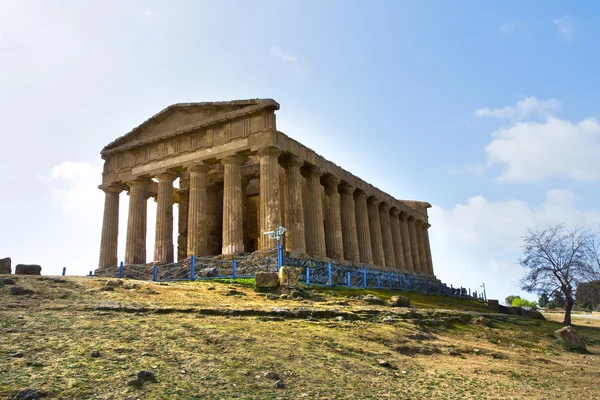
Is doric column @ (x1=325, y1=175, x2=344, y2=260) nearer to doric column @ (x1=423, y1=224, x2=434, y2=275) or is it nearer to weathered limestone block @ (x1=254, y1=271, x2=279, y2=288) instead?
weathered limestone block @ (x1=254, y1=271, x2=279, y2=288)

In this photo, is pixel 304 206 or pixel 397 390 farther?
pixel 304 206

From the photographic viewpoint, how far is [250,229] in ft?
117

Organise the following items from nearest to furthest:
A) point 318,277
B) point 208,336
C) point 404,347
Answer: point 208,336
point 404,347
point 318,277

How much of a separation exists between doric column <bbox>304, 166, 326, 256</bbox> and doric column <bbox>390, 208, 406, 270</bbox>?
13.4m

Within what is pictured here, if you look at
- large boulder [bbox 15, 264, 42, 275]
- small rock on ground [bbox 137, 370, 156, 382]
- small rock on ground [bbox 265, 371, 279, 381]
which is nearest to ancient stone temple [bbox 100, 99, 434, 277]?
large boulder [bbox 15, 264, 42, 275]

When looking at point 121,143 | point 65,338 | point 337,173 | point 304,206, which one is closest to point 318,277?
point 304,206

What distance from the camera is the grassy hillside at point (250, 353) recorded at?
23.5 ft

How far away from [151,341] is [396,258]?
35.7 metres

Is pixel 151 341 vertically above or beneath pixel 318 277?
beneath

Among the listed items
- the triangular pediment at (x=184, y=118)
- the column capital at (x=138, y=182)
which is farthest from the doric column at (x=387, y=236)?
the column capital at (x=138, y=182)

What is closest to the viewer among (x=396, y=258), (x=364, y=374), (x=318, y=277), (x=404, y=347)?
(x=364, y=374)

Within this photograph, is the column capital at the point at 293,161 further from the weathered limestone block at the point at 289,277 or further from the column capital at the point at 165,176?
the weathered limestone block at the point at 289,277

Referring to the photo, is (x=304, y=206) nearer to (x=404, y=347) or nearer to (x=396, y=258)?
(x=396, y=258)

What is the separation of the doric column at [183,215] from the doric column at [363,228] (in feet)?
40.5
